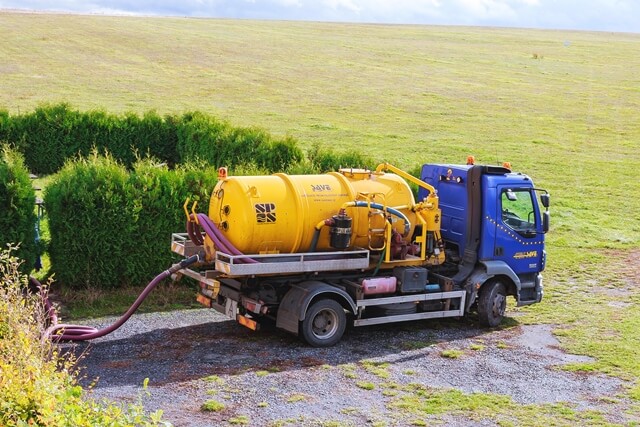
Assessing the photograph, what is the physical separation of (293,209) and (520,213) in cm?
467

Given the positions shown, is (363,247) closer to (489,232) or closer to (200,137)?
(489,232)

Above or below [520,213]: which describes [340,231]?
below

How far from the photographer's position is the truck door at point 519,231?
16266 millimetres

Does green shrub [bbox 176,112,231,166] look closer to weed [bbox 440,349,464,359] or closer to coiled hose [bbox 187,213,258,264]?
coiled hose [bbox 187,213,258,264]

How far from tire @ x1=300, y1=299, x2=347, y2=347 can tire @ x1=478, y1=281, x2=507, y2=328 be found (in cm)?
292

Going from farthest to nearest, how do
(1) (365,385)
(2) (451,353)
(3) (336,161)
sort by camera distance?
(3) (336,161)
(2) (451,353)
(1) (365,385)

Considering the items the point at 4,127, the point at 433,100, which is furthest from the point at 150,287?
the point at 433,100

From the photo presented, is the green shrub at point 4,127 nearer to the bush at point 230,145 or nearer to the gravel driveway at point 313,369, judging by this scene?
the bush at point 230,145

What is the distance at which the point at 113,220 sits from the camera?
17219mm

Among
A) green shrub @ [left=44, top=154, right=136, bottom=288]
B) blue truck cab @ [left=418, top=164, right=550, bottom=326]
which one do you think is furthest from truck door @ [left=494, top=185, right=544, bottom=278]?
green shrub @ [left=44, top=154, right=136, bottom=288]

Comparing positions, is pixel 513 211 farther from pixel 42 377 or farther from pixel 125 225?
pixel 42 377

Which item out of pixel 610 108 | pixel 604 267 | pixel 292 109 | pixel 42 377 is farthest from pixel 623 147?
pixel 42 377

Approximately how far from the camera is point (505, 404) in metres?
12.5

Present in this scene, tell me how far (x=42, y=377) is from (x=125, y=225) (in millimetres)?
9243
